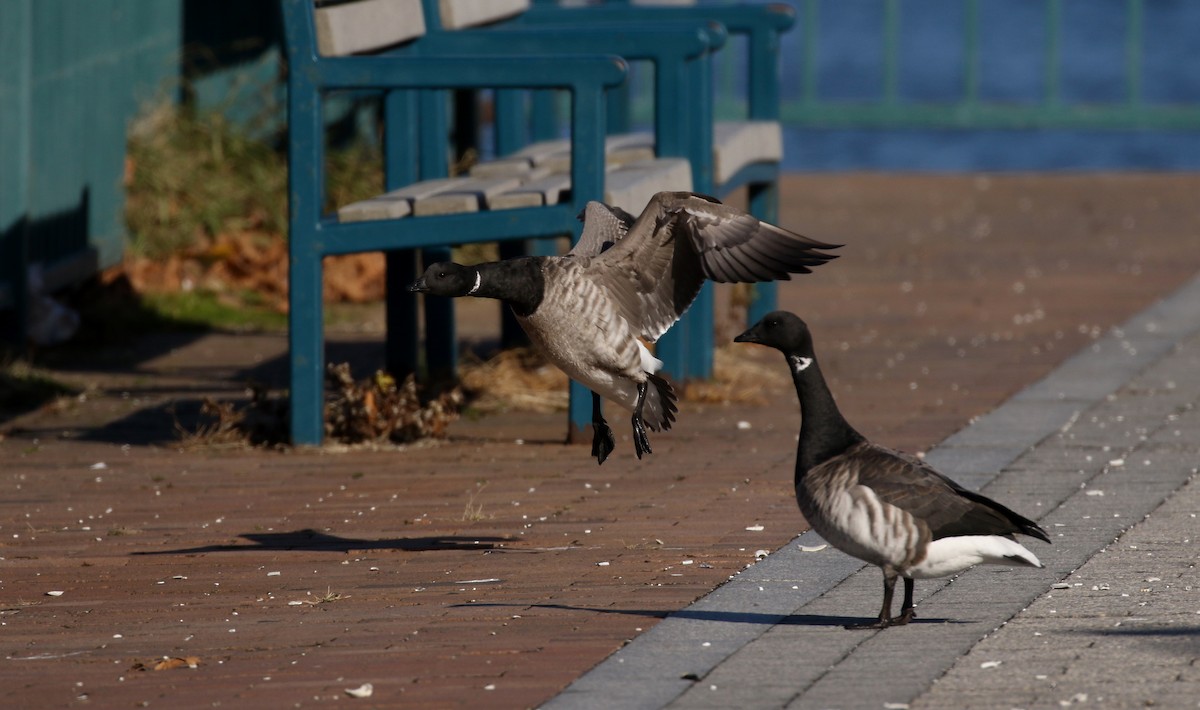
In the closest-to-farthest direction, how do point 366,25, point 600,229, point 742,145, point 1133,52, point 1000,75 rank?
point 600,229 → point 366,25 → point 742,145 → point 1133,52 → point 1000,75

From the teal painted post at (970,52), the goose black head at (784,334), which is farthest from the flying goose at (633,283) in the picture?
the teal painted post at (970,52)

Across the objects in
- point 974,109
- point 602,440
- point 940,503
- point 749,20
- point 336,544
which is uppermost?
point 749,20

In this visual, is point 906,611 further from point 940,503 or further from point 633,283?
point 633,283

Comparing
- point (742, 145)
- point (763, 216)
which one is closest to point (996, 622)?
point (742, 145)

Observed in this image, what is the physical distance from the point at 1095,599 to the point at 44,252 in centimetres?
613

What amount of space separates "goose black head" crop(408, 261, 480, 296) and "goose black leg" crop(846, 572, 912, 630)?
167cm

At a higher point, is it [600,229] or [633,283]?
[600,229]

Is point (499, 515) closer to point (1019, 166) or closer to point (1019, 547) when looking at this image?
point (1019, 547)

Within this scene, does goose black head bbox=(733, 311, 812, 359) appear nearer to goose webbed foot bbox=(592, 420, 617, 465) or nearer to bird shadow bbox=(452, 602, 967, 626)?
bird shadow bbox=(452, 602, 967, 626)

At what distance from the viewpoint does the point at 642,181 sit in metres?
7.30

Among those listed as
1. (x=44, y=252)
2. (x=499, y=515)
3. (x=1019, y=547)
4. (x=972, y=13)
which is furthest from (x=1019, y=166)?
(x=1019, y=547)

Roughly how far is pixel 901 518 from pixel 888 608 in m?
0.29

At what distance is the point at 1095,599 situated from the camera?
4938 mm

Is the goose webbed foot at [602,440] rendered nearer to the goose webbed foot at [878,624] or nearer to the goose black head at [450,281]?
the goose black head at [450,281]
